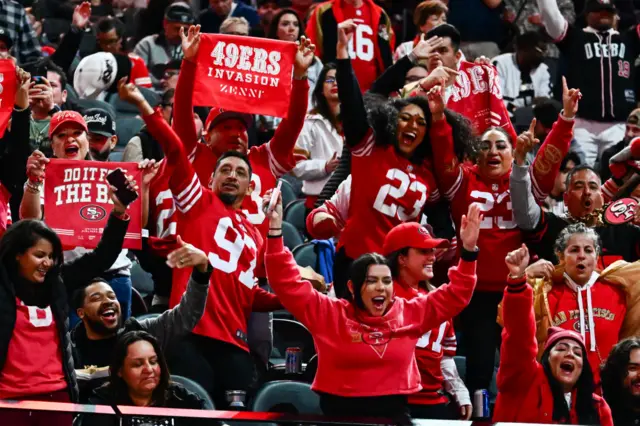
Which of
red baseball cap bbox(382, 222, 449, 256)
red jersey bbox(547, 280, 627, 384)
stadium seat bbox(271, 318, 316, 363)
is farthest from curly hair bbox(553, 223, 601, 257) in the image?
stadium seat bbox(271, 318, 316, 363)

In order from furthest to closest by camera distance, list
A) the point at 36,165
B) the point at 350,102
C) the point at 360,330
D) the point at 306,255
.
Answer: the point at 306,255
the point at 350,102
the point at 36,165
the point at 360,330

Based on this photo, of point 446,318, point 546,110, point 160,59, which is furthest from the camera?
point 160,59

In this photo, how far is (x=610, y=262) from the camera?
26.5ft

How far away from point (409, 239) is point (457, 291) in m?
0.55

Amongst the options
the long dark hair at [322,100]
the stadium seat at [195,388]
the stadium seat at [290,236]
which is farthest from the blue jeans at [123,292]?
the long dark hair at [322,100]

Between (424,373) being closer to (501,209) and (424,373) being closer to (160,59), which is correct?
(501,209)

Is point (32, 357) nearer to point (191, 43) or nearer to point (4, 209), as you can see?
point (4, 209)

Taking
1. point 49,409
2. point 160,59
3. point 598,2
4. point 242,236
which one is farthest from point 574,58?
point 49,409

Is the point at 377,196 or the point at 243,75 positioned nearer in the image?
the point at 377,196

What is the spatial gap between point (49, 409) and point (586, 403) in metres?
2.63

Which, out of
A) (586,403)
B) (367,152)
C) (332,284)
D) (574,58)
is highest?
(574,58)

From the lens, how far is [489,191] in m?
7.92

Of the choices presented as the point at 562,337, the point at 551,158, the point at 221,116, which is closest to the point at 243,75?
the point at 221,116

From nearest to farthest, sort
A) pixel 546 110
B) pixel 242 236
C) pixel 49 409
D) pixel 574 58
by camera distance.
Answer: pixel 49 409 → pixel 242 236 → pixel 546 110 → pixel 574 58
